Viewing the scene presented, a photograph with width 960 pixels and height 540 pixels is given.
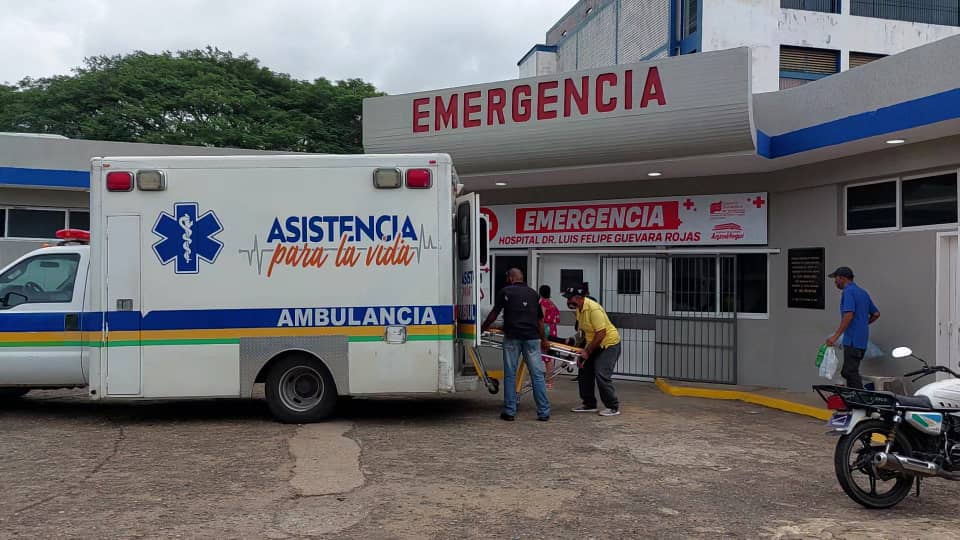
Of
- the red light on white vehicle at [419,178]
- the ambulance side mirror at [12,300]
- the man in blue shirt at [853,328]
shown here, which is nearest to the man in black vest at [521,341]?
the red light on white vehicle at [419,178]

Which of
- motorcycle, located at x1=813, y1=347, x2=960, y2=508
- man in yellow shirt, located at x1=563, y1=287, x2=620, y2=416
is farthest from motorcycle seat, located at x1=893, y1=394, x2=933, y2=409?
man in yellow shirt, located at x1=563, y1=287, x2=620, y2=416

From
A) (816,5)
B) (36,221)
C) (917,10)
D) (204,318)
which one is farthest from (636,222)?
(917,10)

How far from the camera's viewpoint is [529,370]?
9.39 m

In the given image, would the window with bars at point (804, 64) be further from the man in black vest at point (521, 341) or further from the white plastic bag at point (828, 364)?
the man in black vest at point (521, 341)

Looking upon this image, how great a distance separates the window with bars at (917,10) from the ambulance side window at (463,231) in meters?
33.3

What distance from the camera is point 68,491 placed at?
6.29m

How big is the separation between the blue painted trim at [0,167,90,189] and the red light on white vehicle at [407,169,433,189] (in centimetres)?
1036

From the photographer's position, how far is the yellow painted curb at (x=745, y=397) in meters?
10.1

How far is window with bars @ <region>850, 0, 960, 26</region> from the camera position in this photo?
36.4 metres

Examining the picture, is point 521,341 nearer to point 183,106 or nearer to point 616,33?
point 183,106

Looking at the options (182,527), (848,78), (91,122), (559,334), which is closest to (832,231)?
(848,78)

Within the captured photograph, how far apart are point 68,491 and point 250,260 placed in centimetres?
316

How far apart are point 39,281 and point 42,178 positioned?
8.08 meters

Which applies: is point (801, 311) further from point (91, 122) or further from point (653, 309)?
point (91, 122)
